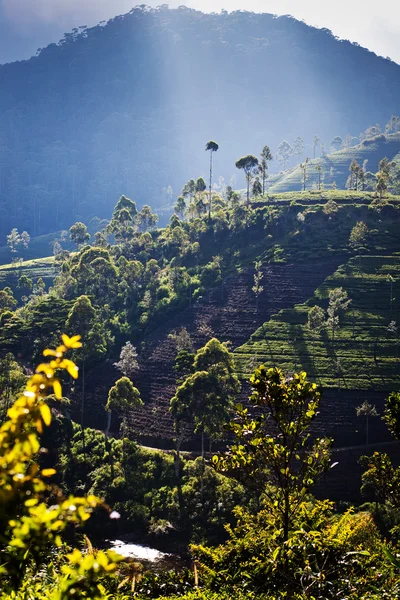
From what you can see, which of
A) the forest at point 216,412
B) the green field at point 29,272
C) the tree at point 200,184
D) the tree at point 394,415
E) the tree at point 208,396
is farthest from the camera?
the green field at point 29,272

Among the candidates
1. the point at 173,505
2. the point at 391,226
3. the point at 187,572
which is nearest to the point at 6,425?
the point at 187,572

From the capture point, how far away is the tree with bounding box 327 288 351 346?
48.2 meters

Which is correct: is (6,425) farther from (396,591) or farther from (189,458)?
(189,458)

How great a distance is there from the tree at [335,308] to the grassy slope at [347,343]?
41.4 inches

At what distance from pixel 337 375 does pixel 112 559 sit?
148ft

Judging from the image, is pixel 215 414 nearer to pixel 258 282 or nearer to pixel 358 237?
pixel 258 282

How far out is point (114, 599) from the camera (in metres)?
7.94

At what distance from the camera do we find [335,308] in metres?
49.8

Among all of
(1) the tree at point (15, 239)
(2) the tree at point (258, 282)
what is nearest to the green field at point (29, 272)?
(1) the tree at point (15, 239)

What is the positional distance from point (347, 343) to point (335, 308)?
379 centimetres

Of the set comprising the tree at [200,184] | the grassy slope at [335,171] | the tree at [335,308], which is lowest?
the tree at [335,308]

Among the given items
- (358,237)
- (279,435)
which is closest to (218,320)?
(358,237)

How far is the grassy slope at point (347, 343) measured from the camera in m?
45.4

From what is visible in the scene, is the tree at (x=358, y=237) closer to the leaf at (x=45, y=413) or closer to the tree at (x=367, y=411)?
the tree at (x=367, y=411)
